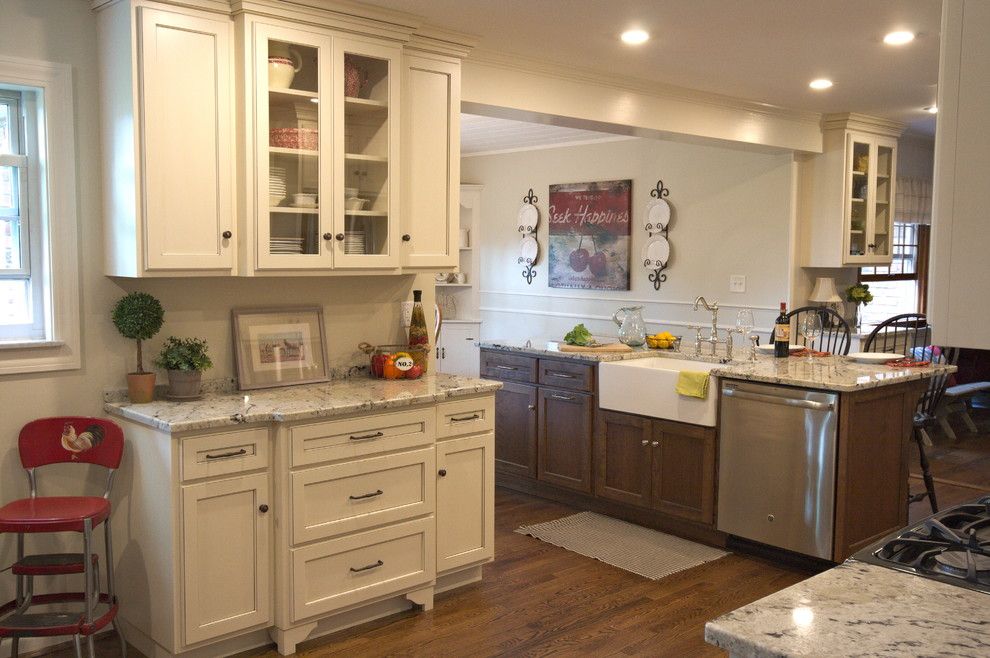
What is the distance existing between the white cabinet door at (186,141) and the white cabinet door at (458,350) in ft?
17.5

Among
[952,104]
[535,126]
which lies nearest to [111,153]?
[952,104]

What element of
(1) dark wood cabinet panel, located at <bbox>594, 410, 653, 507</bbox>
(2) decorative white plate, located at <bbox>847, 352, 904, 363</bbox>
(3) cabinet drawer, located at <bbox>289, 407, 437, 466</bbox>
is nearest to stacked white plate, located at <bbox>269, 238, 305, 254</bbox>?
(3) cabinet drawer, located at <bbox>289, 407, 437, 466</bbox>

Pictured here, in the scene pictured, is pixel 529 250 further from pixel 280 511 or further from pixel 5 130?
pixel 5 130

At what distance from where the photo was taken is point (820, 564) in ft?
13.4

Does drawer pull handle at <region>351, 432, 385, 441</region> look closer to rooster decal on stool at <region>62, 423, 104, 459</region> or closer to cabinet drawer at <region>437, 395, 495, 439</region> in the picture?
cabinet drawer at <region>437, 395, 495, 439</region>

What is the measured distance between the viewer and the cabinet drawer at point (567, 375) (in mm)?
4840

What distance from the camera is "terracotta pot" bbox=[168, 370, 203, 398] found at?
323cm

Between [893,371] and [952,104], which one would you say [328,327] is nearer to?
[893,371]

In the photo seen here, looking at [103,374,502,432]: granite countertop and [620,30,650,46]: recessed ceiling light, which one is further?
[620,30,650,46]: recessed ceiling light

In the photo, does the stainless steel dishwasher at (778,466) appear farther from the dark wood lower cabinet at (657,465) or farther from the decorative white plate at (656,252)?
the decorative white plate at (656,252)

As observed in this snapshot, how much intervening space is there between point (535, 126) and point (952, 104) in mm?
6096

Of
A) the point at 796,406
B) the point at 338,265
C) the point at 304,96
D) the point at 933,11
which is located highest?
the point at 933,11

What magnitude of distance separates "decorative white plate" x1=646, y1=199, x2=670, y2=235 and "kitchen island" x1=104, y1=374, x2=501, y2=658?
3962 millimetres

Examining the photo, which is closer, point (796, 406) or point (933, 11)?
point (933, 11)
